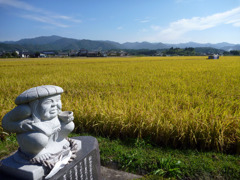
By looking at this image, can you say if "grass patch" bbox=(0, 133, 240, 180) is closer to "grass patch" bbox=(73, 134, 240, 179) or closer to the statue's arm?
"grass patch" bbox=(73, 134, 240, 179)

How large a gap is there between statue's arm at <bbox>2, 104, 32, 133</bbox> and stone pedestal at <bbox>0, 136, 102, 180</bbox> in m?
0.43

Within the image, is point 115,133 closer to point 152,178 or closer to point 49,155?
point 152,178

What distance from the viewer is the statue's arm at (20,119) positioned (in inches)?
71.5

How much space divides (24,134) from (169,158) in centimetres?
210

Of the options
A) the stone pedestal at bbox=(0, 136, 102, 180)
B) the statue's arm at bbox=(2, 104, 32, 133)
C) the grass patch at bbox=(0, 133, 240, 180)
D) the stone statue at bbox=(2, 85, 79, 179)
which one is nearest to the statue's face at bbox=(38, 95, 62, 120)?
the stone statue at bbox=(2, 85, 79, 179)

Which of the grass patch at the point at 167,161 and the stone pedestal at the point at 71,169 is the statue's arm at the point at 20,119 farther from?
the grass patch at the point at 167,161

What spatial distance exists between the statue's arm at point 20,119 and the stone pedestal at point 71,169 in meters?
0.43

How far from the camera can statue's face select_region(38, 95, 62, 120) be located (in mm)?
1900

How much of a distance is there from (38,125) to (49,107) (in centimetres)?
23

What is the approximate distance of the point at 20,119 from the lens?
1.86 meters

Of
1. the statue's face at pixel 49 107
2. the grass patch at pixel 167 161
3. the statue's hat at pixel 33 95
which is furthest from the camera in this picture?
the grass patch at pixel 167 161

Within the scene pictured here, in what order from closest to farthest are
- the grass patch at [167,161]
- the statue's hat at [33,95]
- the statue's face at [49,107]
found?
the statue's hat at [33,95] → the statue's face at [49,107] → the grass patch at [167,161]

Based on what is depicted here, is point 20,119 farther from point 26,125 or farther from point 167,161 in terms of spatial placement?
point 167,161

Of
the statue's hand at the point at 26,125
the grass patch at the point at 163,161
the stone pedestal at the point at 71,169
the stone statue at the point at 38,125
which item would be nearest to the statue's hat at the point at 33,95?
the stone statue at the point at 38,125
